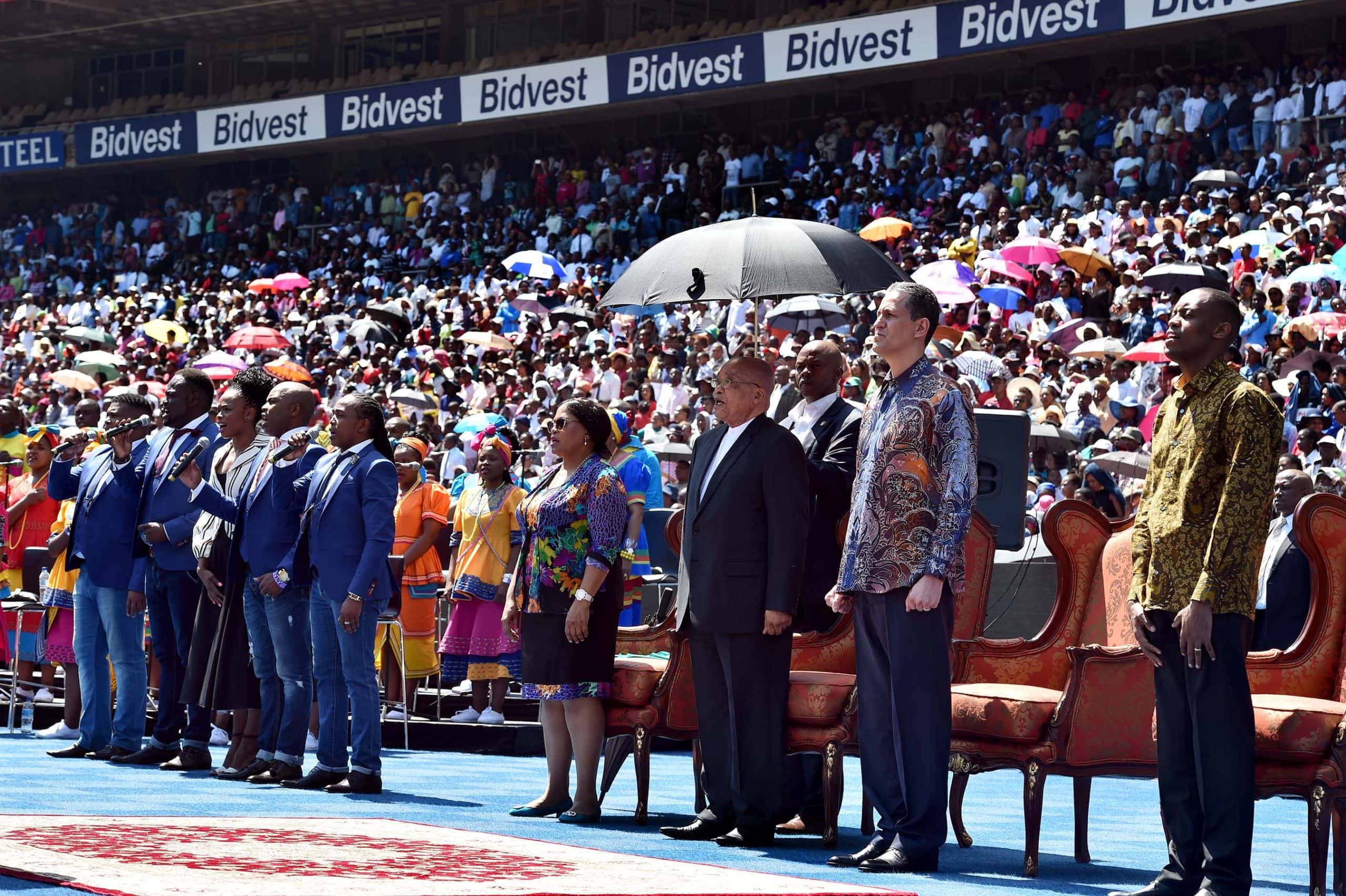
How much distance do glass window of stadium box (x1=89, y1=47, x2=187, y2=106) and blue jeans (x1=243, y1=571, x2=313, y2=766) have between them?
31113mm

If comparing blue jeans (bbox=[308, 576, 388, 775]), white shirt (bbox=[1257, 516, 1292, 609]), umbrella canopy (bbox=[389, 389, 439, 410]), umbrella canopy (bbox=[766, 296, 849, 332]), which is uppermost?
umbrella canopy (bbox=[766, 296, 849, 332])

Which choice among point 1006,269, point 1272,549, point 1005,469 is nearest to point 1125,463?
point 1272,549

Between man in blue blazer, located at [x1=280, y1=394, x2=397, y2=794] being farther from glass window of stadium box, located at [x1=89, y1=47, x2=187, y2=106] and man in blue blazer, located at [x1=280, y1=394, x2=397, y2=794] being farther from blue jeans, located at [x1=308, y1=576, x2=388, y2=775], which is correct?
glass window of stadium box, located at [x1=89, y1=47, x2=187, y2=106]

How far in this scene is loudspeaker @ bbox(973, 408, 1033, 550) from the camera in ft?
25.6

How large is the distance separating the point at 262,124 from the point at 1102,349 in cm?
2157

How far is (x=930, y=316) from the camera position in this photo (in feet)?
18.1

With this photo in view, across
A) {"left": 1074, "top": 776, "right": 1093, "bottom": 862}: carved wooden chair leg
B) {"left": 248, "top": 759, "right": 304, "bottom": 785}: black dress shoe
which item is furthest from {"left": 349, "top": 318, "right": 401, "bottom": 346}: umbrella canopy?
{"left": 1074, "top": 776, "right": 1093, "bottom": 862}: carved wooden chair leg

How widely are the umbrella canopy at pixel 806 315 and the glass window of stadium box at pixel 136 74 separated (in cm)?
2320

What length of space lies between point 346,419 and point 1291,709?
3.84 meters

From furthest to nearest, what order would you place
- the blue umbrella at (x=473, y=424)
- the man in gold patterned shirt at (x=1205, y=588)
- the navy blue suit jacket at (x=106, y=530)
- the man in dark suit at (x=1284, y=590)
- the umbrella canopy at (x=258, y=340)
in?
the umbrella canopy at (x=258, y=340)
the blue umbrella at (x=473, y=424)
the navy blue suit jacket at (x=106, y=530)
the man in dark suit at (x=1284, y=590)
the man in gold patterned shirt at (x=1205, y=588)

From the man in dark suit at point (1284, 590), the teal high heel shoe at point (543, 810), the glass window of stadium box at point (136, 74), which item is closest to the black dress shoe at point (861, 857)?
the teal high heel shoe at point (543, 810)

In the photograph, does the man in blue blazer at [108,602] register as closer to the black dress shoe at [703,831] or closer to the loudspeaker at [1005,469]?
the black dress shoe at [703,831]

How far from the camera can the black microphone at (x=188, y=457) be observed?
7.29m

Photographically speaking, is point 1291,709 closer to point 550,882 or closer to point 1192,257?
point 550,882
